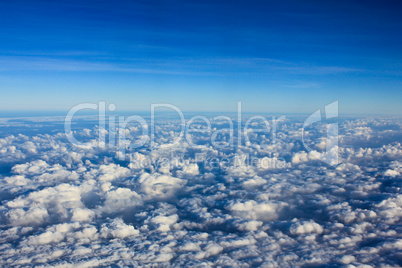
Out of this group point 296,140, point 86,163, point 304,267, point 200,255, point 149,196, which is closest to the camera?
point 304,267

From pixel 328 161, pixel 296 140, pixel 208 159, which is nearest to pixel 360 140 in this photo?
pixel 296 140

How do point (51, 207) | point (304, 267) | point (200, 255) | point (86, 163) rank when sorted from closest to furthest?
point (304, 267) → point (200, 255) → point (51, 207) → point (86, 163)

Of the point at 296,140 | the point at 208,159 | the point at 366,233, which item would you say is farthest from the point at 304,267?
the point at 296,140

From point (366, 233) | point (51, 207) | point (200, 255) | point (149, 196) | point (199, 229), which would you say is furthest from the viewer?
point (149, 196)

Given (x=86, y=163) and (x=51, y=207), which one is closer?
(x=51, y=207)

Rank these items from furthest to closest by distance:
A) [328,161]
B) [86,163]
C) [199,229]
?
[328,161], [86,163], [199,229]

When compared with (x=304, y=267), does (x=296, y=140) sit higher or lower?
higher

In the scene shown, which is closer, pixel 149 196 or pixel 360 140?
pixel 149 196

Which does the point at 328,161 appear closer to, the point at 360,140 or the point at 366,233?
the point at 360,140

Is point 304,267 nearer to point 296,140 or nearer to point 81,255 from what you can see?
point 81,255
